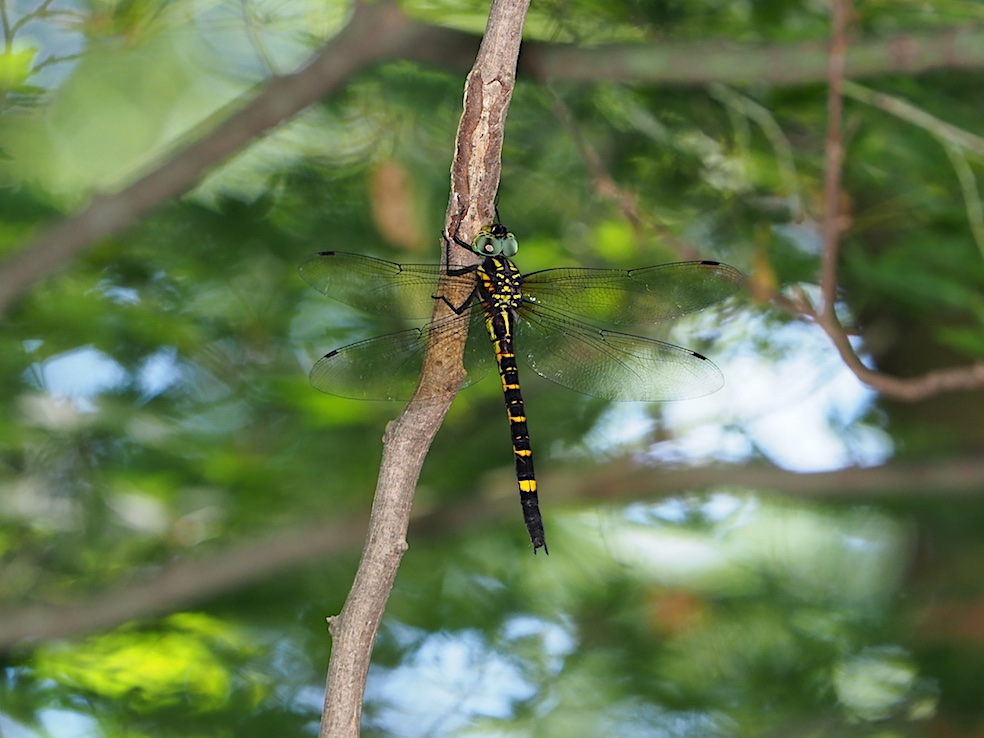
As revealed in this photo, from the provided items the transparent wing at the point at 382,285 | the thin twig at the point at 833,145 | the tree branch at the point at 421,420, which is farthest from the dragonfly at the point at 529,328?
the tree branch at the point at 421,420

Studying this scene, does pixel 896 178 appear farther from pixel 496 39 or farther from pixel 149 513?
pixel 149 513

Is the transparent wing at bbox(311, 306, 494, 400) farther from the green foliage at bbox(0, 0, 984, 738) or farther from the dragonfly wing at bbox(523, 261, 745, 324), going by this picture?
the green foliage at bbox(0, 0, 984, 738)

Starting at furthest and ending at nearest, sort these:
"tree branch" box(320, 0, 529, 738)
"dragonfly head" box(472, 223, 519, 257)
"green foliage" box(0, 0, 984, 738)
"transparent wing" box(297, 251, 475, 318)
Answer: "green foliage" box(0, 0, 984, 738)
"transparent wing" box(297, 251, 475, 318)
"dragonfly head" box(472, 223, 519, 257)
"tree branch" box(320, 0, 529, 738)

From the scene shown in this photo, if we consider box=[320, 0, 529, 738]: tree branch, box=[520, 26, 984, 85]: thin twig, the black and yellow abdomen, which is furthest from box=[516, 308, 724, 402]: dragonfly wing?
box=[320, 0, 529, 738]: tree branch

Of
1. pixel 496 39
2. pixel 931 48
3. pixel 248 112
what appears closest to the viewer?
pixel 496 39

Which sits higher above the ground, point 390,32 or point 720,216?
point 720,216

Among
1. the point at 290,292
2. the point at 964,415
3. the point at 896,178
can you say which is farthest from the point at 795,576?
the point at 290,292

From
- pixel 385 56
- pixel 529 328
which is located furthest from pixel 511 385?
pixel 385 56

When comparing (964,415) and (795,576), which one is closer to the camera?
(795,576)
